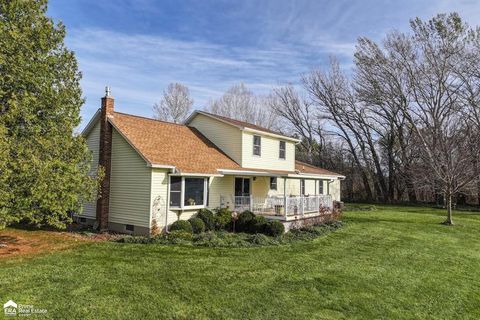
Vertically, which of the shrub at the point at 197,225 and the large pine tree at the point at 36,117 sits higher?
the large pine tree at the point at 36,117

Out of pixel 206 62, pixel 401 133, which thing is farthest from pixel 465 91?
pixel 206 62

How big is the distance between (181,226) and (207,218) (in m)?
1.55

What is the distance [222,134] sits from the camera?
1947 centimetres

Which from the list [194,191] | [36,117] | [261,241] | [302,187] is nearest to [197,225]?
[194,191]

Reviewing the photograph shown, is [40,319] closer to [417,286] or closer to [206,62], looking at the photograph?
[417,286]

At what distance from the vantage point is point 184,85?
42656 mm

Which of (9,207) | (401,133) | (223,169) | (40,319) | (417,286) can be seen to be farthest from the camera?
(401,133)

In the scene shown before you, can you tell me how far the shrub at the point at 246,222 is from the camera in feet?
48.1

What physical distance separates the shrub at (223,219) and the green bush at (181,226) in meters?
1.60

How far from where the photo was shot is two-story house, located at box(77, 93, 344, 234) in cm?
1362

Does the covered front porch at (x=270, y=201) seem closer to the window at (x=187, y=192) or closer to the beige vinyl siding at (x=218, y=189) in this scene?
the beige vinyl siding at (x=218, y=189)

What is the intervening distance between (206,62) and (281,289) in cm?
1829

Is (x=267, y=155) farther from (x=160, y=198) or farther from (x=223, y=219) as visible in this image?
(x=160, y=198)

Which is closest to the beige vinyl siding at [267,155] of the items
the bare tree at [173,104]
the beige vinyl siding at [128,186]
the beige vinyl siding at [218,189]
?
the beige vinyl siding at [218,189]
